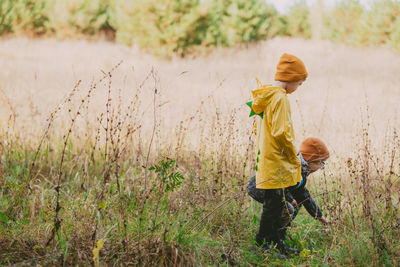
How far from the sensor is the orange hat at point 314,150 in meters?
2.80

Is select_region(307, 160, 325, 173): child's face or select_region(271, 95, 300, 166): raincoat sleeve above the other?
select_region(271, 95, 300, 166): raincoat sleeve

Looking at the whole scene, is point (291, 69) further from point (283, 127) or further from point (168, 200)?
point (168, 200)

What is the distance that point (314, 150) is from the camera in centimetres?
284

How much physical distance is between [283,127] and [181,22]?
1292 centimetres

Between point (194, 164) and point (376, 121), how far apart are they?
12.5 feet

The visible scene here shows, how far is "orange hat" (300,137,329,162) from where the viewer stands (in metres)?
2.80

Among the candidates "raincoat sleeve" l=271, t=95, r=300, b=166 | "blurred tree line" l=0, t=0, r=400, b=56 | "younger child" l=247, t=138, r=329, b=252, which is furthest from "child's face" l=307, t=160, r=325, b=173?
"blurred tree line" l=0, t=0, r=400, b=56

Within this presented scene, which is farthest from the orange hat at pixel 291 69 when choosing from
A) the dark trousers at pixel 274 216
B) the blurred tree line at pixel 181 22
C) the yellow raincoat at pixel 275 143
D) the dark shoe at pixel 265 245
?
the blurred tree line at pixel 181 22

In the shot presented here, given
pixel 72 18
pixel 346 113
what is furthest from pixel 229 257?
pixel 72 18

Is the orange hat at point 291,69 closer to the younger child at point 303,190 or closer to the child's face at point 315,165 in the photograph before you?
the younger child at point 303,190

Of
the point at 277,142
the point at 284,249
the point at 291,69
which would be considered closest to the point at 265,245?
the point at 284,249

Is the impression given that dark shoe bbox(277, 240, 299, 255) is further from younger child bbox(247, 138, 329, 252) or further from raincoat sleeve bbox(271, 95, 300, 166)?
raincoat sleeve bbox(271, 95, 300, 166)

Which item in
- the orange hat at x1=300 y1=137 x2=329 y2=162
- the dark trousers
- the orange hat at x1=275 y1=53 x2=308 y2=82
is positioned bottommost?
the dark trousers

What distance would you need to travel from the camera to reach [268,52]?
17344 mm
